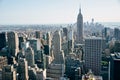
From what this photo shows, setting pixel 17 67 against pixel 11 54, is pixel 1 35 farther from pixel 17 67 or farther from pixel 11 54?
pixel 17 67

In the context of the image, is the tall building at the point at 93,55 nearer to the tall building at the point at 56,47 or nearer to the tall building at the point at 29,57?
the tall building at the point at 56,47

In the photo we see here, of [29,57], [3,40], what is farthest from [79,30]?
[29,57]

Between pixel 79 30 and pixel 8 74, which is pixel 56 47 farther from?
pixel 79 30

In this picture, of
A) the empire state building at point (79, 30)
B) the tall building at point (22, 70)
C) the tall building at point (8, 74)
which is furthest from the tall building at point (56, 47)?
the empire state building at point (79, 30)

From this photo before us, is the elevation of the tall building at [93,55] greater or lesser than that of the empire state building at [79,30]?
lesser

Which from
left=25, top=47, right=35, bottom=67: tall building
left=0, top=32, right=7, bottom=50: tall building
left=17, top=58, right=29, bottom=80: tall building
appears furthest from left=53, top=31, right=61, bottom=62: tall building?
left=0, top=32, right=7, bottom=50: tall building

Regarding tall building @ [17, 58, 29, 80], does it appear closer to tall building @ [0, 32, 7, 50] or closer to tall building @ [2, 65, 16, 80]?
tall building @ [2, 65, 16, 80]

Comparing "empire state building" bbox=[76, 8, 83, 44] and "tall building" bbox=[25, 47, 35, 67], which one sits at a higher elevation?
"empire state building" bbox=[76, 8, 83, 44]

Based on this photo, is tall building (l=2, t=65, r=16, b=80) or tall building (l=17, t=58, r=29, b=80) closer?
tall building (l=2, t=65, r=16, b=80)

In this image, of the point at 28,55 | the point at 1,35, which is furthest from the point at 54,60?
the point at 1,35
